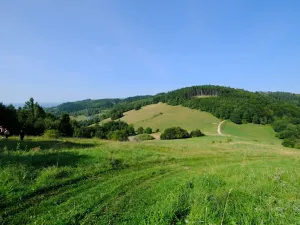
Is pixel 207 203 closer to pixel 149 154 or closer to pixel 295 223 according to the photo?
pixel 295 223

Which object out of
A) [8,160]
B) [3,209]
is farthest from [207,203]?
[8,160]

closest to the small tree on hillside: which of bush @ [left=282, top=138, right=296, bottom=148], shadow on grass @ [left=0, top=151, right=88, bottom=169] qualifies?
shadow on grass @ [left=0, top=151, right=88, bottom=169]

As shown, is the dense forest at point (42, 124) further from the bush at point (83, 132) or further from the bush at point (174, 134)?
the bush at point (174, 134)

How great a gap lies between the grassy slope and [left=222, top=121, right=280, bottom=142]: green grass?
20.2ft

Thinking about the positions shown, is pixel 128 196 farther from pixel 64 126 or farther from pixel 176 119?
pixel 176 119

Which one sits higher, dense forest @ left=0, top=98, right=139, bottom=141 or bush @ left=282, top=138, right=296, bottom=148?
dense forest @ left=0, top=98, right=139, bottom=141

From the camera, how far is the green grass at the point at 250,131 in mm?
87875

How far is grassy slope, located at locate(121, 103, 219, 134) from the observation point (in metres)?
107

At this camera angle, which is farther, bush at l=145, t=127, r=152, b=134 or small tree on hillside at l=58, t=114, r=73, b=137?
bush at l=145, t=127, r=152, b=134

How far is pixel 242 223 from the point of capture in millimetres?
4535

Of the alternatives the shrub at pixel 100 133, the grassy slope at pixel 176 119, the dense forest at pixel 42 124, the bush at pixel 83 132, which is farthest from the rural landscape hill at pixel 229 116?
the bush at pixel 83 132

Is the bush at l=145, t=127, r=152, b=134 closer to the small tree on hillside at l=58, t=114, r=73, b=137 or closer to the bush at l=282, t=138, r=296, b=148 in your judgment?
the small tree on hillside at l=58, t=114, r=73, b=137

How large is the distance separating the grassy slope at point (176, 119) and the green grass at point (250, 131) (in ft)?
20.2

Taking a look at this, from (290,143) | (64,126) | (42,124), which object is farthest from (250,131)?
(42,124)
